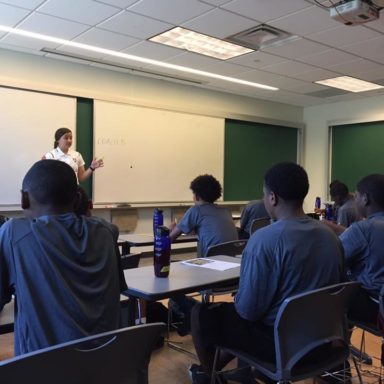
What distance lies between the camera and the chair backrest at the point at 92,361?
0.99 metres

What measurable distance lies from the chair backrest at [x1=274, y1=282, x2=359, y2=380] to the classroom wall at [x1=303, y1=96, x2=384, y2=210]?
256 inches

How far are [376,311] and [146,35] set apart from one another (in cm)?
349

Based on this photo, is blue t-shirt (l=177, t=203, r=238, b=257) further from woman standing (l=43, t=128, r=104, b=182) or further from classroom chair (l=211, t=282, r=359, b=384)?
woman standing (l=43, t=128, r=104, b=182)

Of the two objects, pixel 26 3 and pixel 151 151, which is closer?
pixel 26 3

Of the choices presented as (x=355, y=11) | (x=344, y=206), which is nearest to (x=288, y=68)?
(x=344, y=206)

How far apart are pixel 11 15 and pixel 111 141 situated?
7.13 feet

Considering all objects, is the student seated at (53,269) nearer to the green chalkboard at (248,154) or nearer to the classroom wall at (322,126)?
the green chalkboard at (248,154)

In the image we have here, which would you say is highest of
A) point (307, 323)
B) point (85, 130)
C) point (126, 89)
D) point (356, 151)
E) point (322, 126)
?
point (126, 89)

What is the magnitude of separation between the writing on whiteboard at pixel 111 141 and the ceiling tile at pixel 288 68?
2.13m

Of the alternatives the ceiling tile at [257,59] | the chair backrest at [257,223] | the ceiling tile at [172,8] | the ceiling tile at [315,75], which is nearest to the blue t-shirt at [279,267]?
the chair backrest at [257,223]

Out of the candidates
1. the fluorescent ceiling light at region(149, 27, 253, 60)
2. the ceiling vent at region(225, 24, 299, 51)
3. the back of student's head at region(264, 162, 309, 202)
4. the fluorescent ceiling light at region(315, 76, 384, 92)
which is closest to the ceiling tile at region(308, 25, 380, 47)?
the ceiling vent at region(225, 24, 299, 51)

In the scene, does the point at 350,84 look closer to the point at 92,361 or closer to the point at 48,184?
the point at 48,184

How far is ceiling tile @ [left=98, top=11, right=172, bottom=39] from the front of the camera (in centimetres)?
412

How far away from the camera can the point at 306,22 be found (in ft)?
13.6
